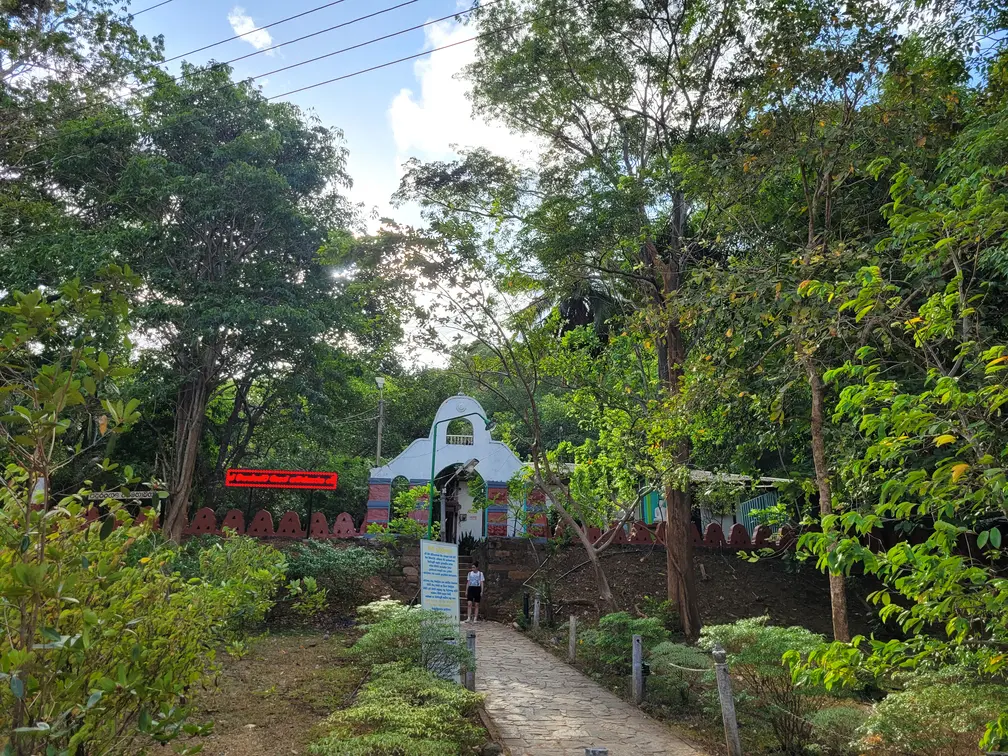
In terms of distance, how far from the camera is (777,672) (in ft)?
20.2

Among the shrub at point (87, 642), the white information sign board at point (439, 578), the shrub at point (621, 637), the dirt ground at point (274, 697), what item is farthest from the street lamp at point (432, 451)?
the shrub at point (87, 642)

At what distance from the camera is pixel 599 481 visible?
14125 mm

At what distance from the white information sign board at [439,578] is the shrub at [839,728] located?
15.6 ft

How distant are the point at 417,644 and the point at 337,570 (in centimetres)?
541

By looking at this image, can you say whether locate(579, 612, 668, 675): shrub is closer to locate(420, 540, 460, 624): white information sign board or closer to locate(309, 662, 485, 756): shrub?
locate(420, 540, 460, 624): white information sign board

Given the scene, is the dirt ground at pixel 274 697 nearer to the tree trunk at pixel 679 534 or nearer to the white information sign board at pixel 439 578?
the white information sign board at pixel 439 578

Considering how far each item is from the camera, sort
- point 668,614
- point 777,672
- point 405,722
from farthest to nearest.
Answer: point 668,614 < point 777,672 < point 405,722

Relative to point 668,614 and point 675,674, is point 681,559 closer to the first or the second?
point 668,614

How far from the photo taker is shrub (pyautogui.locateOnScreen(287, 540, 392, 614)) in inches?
483

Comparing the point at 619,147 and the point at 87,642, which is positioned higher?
the point at 619,147

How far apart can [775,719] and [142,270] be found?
15.3 meters

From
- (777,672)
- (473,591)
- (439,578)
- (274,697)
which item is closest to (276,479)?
(473,591)

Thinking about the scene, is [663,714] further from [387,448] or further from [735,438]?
[387,448]

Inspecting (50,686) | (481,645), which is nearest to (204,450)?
(481,645)
